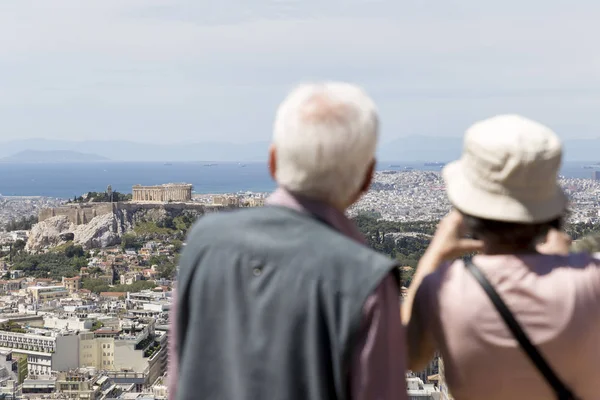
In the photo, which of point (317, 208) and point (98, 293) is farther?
point (98, 293)

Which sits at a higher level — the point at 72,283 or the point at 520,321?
the point at 520,321

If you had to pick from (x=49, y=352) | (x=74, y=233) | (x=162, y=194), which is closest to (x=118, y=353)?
(x=49, y=352)

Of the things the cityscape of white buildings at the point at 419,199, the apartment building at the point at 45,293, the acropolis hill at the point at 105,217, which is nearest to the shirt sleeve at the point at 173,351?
the apartment building at the point at 45,293

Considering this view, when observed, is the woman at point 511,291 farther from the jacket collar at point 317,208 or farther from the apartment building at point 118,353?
the apartment building at point 118,353

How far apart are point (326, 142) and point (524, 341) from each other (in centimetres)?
36

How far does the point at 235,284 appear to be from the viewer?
4.13 ft

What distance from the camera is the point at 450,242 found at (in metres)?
1.50

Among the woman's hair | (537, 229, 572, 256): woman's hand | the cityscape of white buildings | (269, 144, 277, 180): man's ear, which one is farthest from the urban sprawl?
(269, 144, 277, 180): man's ear

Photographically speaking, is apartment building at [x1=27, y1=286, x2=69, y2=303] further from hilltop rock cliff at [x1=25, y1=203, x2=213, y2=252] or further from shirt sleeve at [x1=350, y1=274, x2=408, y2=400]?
shirt sleeve at [x1=350, y1=274, x2=408, y2=400]

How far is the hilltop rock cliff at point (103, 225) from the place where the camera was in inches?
1533

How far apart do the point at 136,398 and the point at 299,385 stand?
15726 mm

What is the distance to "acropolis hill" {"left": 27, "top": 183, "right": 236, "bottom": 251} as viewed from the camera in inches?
1539

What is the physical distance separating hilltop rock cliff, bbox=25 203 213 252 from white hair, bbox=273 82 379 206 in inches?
1495

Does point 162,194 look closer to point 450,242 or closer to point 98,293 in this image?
point 98,293
